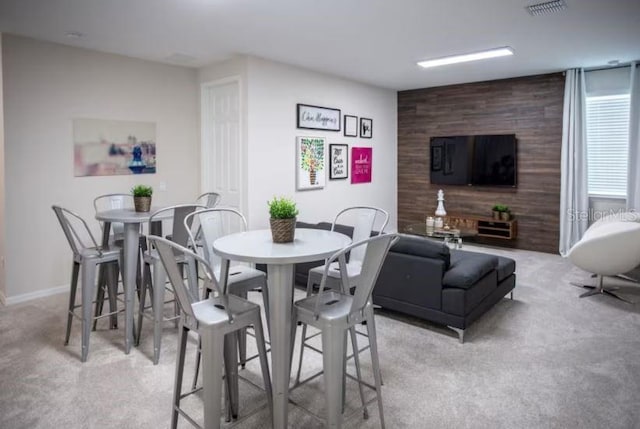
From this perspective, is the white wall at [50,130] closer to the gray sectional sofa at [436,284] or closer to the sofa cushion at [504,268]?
the gray sectional sofa at [436,284]

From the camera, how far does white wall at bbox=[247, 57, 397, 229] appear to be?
200 inches

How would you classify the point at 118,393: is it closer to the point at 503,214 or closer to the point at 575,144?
the point at 503,214

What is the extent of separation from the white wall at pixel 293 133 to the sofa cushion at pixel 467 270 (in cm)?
240

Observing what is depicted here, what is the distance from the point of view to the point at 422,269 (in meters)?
3.46

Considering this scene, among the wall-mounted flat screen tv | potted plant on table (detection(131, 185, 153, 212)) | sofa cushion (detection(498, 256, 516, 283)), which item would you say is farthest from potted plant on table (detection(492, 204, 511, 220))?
potted plant on table (detection(131, 185, 153, 212))

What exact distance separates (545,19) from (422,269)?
97.7 inches

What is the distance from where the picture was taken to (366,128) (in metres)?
6.96

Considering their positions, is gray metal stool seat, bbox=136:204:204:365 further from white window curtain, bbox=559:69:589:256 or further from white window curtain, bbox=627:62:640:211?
white window curtain, bbox=627:62:640:211

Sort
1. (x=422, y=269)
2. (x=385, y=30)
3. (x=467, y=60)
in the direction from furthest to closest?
(x=467, y=60) → (x=385, y=30) → (x=422, y=269)

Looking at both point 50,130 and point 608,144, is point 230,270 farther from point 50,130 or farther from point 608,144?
point 608,144

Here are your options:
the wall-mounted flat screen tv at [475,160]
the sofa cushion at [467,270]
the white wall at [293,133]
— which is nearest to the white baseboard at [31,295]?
the white wall at [293,133]

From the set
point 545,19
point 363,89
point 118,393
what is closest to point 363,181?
point 363,89

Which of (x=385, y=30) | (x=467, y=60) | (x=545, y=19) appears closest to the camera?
(x=545, y=19)

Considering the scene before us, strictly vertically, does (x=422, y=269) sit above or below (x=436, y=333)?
above
